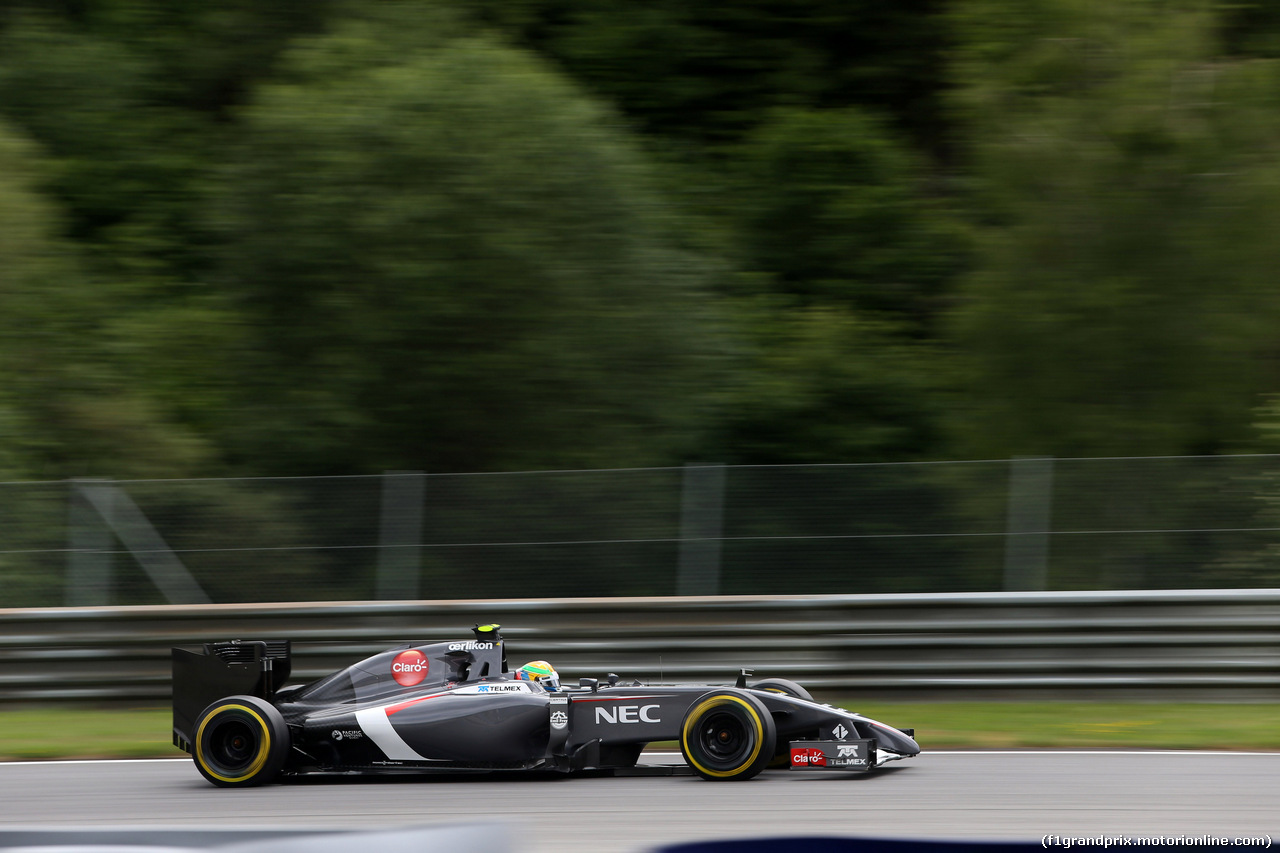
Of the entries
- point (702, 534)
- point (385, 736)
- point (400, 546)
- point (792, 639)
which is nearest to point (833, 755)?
point (385, 736)

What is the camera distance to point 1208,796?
24.0ft

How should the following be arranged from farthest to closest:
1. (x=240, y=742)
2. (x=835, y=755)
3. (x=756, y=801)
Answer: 1. (x=240, y=742)
2. (x=835, y=755)
3. (x=756, y=801)

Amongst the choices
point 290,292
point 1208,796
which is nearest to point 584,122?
point 290,292

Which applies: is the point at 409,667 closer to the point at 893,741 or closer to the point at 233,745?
the point at 233,745

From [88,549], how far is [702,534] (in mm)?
5039

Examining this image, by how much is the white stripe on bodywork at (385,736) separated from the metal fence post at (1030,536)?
509 centimetres

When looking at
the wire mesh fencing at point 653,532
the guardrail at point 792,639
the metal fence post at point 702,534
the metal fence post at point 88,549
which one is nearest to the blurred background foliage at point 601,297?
the metal fence post at point 88,549

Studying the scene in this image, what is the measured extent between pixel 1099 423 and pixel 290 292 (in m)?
9.55

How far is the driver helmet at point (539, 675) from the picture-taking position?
8.54 metres

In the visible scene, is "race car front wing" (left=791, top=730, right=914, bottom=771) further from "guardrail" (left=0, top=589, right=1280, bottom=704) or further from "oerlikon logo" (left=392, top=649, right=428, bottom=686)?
"guardrail" (left=0, top=589, right=1280, bottom=704)

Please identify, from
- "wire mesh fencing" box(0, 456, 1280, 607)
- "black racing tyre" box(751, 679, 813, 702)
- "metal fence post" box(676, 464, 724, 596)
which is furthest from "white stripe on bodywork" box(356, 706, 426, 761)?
"metal fence post" box(676, 464, 724, 596)

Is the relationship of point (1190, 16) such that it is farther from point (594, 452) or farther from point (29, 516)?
point (29, 516)

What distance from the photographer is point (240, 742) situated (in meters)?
8.46

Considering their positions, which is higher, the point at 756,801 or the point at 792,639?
the point at 792,639
